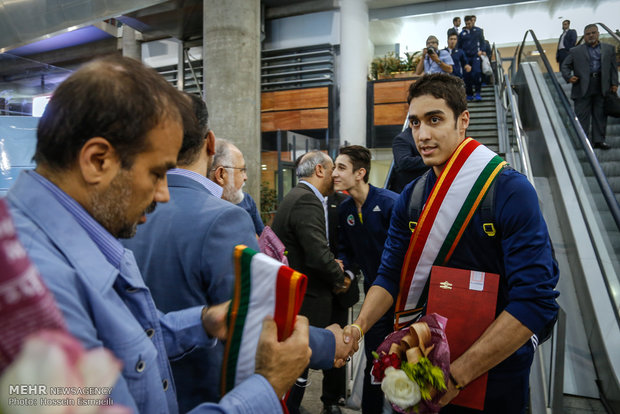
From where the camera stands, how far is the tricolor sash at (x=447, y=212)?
159 cm

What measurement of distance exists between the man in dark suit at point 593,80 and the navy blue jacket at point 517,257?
20.0 ft

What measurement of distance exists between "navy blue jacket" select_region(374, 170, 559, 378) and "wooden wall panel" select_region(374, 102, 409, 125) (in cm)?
1039

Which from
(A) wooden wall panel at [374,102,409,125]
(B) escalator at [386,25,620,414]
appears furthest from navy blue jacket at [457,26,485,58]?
(B) escalator at [386,25,620,414]

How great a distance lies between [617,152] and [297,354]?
701 centimetres

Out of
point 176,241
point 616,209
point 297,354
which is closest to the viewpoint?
point 297,354

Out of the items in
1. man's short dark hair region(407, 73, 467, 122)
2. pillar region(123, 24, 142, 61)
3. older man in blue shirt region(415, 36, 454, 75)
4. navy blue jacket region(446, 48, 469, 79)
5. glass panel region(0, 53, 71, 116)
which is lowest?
man's short dark hair region(407, 73, 467, 122)

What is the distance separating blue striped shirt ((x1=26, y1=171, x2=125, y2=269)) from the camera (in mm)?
756

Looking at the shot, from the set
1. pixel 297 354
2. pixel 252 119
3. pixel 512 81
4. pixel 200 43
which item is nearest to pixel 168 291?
pixel 297 354

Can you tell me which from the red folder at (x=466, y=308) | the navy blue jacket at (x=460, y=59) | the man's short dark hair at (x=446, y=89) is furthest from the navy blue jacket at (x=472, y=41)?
the red folder at (x=466, y=308)

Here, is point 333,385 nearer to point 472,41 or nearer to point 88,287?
point 88,287

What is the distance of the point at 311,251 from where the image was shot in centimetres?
302

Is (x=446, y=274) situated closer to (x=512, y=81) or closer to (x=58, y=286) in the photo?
(x=58, y=286)

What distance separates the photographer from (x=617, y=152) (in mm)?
6062

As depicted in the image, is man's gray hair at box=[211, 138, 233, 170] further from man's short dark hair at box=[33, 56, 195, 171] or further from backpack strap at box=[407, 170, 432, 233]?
man's short dark hair at box=[33, 56, 195, 171]
